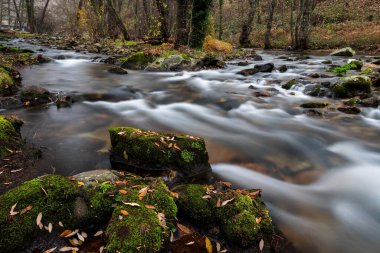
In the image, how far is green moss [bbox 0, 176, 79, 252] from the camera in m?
2.35

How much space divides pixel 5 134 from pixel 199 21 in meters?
13.1

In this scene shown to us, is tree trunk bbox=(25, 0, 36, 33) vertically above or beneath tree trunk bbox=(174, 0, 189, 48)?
above

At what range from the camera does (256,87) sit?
991 centimetres

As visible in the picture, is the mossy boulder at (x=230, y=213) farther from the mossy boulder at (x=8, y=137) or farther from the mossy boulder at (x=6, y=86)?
the mossy boulder at (x=6, y=86)

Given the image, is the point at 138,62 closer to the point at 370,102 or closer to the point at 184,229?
the point at 370,102

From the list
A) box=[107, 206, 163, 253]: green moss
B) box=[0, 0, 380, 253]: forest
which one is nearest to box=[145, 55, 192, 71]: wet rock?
box=[0, 0, 380, 253]: forest

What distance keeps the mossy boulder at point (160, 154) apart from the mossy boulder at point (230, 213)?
0.74 m

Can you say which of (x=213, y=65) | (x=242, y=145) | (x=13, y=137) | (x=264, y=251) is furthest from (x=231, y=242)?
(x=213, y=65)

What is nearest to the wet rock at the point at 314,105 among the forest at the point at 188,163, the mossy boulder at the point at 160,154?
the forest at the point at 188,163

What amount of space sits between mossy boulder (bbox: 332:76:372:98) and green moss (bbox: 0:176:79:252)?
7.87 m

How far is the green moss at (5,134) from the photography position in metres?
3.83

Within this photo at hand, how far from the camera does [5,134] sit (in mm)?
4051

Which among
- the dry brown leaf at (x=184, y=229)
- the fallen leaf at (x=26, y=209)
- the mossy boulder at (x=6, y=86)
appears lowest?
the dry brown leaf at (x=184, y=229)

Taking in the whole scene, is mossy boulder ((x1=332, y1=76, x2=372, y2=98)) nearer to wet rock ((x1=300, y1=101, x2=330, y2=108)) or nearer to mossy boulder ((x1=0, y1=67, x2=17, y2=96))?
wet rock ((x1=300, y1=101, x2=330, y2=108))
